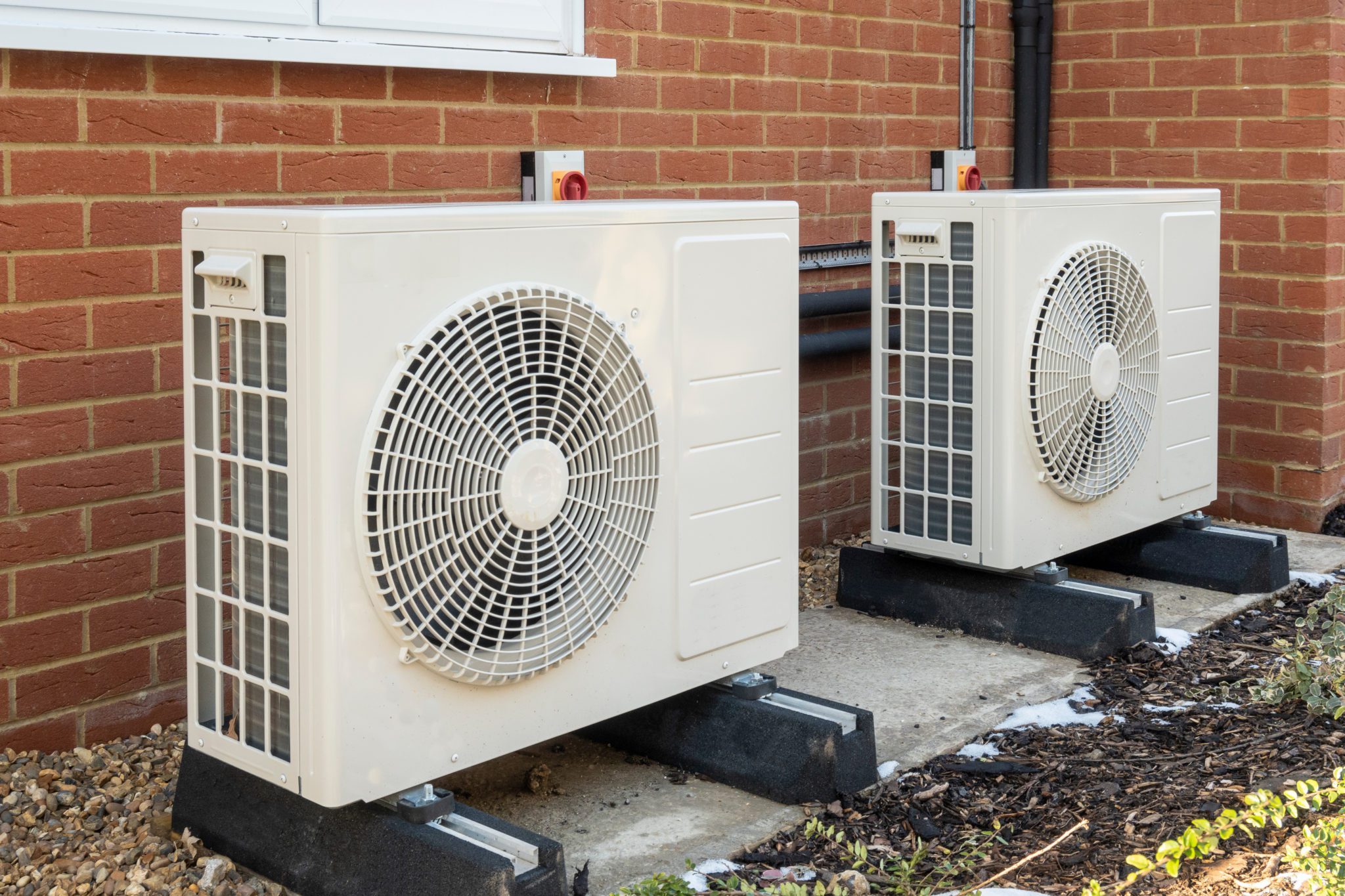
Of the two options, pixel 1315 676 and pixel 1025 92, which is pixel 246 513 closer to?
pixel 1315 676

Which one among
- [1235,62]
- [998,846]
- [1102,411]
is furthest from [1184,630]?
[1235,62]

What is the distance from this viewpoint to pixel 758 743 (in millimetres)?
2492

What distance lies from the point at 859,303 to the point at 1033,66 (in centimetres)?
126

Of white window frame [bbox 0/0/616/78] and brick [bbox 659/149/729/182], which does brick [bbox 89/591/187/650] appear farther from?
brick [bbox 659/149/729/182]

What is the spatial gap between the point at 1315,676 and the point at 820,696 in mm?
969

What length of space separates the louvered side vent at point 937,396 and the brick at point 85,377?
5.34ft

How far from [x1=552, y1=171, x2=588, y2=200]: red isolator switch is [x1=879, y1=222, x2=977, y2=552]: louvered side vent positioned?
75 centimetres

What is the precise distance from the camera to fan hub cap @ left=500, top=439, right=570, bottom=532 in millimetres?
Answer: 2031

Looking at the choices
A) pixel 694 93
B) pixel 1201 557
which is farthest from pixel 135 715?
pixel 1201 557

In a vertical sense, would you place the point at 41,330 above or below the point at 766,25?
below

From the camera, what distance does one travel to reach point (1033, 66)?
15.7ft

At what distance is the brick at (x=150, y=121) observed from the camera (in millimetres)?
2525

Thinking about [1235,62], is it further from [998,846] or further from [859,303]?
[998,846]

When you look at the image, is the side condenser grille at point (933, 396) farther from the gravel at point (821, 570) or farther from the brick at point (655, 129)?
the brick at point (655, 129)
